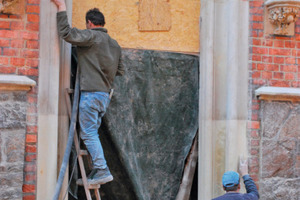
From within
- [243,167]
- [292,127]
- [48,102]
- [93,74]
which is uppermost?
[93,74]

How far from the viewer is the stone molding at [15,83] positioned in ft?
14.3

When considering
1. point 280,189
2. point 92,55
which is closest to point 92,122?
point 92,55

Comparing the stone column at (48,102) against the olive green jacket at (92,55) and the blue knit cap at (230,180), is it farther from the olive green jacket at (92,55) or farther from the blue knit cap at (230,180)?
the blue knit cap at (230,180)

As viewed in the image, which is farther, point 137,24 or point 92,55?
point 137,24

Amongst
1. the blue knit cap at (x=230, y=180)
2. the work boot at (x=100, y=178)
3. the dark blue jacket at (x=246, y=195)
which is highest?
the blue knit cap at (x=230, y=180)

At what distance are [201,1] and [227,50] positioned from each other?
0.66 m

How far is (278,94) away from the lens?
5180mm

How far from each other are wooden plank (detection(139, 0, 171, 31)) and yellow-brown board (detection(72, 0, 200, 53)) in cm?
4

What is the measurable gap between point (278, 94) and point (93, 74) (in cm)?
203

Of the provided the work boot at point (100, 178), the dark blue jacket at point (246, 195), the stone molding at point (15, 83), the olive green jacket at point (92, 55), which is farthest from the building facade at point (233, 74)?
the dark blue jacket at point (246, 195)

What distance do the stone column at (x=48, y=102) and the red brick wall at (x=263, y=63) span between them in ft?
6.84

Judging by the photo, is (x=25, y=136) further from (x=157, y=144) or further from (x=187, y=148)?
(x=187, y=148)

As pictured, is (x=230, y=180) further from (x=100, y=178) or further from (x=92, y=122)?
(x=92, y=122)

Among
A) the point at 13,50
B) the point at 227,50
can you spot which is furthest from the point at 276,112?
the point at 13,50
